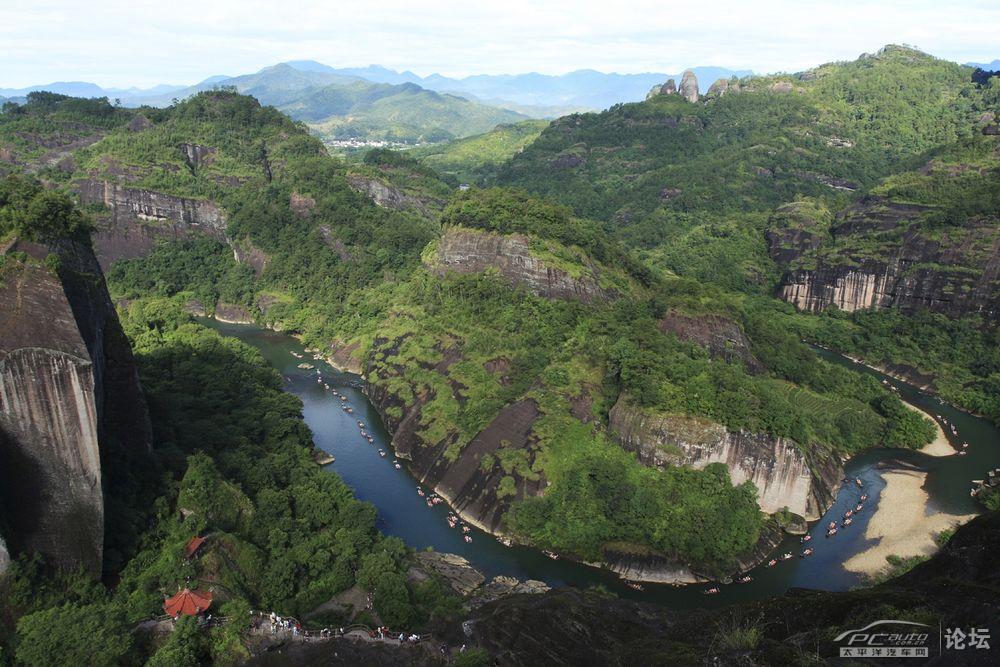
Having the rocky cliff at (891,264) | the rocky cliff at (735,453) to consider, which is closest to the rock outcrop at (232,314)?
the rocky cliff at (735,453)

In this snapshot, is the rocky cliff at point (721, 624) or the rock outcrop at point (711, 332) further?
the rock outcrop at point (711, 332)

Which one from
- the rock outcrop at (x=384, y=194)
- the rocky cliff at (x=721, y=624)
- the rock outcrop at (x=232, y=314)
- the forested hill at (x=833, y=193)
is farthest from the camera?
the rock outcrop at (x=384, y=194)

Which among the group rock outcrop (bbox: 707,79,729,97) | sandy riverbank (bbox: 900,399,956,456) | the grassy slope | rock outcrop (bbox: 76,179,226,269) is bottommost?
sandy riverbank (bbox: 900,399,956,456)

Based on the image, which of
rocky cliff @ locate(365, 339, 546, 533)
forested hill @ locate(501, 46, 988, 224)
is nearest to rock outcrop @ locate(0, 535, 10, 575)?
rocky cliff @ locate(365, 339, 546, 533)

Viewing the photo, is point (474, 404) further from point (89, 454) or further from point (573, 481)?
point (89, 454)

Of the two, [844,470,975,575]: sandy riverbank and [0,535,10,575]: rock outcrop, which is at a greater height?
[0,535,10,575]: rock outcrop

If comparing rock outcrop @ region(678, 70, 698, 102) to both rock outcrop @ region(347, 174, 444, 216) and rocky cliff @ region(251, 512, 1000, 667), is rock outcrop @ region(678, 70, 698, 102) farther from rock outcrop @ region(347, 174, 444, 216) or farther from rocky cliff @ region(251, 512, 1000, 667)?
rocky cliff @ region(251, 512, 1000, 667)

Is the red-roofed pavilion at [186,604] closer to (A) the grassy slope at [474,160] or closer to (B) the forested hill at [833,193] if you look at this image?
(B) the forested hill at [833,193]
